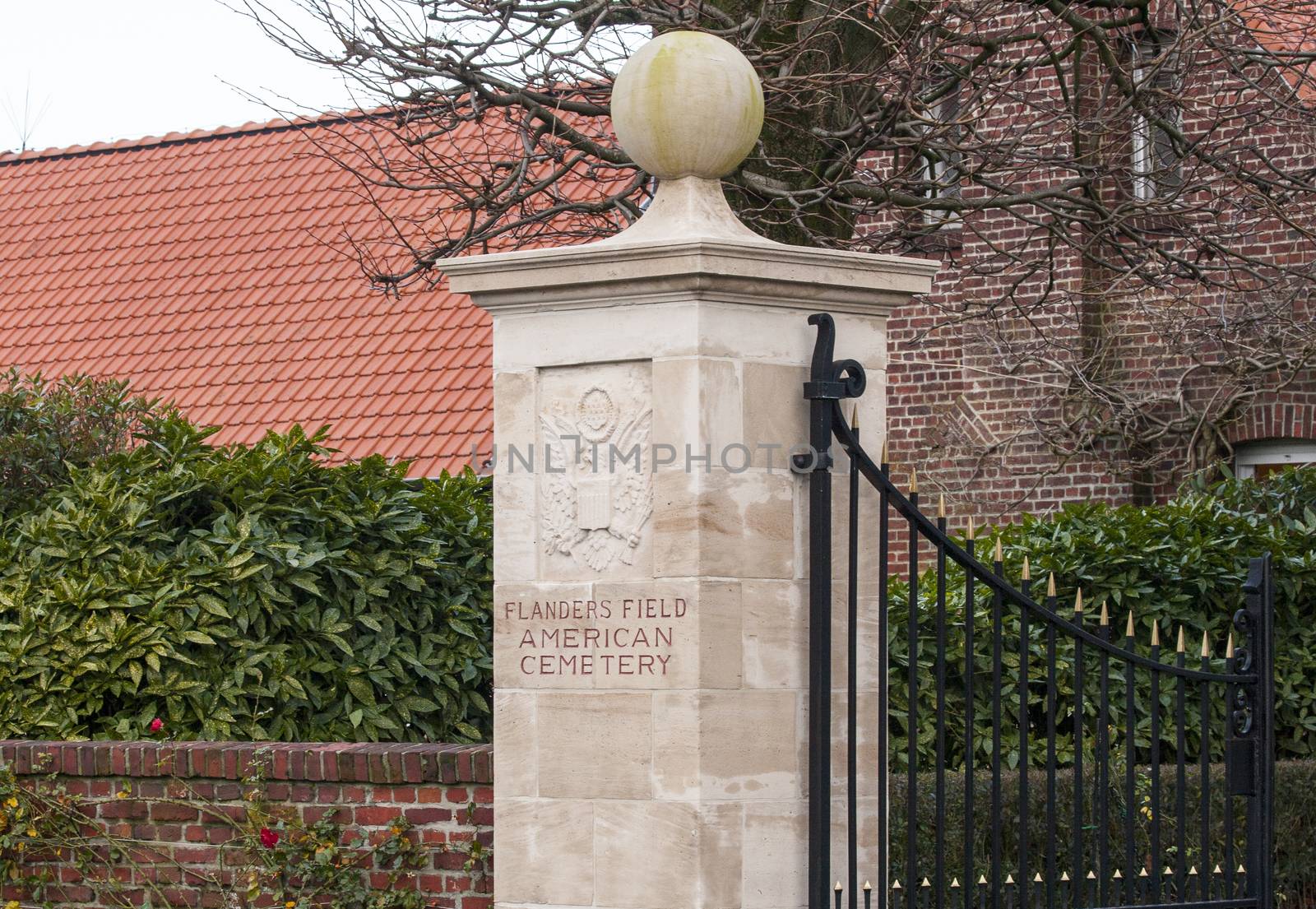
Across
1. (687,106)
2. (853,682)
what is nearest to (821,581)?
(853,682)

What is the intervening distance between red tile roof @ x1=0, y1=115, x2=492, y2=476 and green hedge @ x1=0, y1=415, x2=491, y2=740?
4606 mm

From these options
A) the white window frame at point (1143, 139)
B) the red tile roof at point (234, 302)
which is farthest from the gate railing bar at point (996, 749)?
Result: the red tile roof at point (234, 302)

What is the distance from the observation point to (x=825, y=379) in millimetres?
4348

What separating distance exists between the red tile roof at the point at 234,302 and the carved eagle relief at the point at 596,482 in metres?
7.47

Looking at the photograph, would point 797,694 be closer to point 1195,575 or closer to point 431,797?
point 431,797

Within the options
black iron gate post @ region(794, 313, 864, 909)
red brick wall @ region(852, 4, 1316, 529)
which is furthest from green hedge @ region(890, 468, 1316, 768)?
red brick wall @ region(852, 4, 1316, 529)

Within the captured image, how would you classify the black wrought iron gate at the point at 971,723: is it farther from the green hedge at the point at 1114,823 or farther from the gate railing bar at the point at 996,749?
the green hedge at the point at 1114,823

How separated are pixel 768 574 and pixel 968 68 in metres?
4.59

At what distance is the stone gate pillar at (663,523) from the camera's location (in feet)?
13.9

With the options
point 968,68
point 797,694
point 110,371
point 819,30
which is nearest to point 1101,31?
point 968,68

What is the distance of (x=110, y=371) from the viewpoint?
14.6 m

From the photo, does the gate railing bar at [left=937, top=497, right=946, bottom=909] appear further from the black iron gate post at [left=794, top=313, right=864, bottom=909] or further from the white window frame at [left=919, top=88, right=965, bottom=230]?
the white window frame at [left=919, top=88, right=965, bottom=230]

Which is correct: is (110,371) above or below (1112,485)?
above

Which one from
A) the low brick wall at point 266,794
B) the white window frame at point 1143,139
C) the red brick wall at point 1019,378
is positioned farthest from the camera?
the red brick wall at point 1019,378
